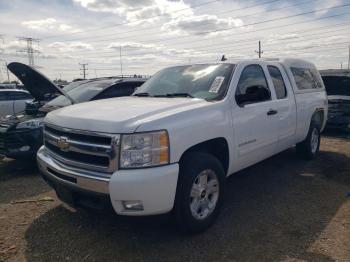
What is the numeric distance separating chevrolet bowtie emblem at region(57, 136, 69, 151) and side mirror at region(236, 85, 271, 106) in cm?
205

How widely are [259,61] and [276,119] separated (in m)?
0.89

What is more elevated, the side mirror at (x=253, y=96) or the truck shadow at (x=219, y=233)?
the side mirror at (x=253, y=96)

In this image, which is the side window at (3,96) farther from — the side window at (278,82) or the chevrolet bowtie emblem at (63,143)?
the side window at (278,82)

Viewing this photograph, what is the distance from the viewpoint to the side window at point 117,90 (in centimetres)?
696

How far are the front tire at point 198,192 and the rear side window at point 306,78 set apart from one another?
9.81 feet

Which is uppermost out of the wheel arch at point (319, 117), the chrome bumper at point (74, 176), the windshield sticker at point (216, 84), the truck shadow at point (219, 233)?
the windshield sticker at point (216, 84)

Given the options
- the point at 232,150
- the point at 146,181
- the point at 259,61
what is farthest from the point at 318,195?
the point at 146,181

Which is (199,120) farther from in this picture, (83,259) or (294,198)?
(294,198)

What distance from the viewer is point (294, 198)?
4695mm

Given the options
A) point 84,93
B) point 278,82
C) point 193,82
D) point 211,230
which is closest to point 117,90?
point 84,93

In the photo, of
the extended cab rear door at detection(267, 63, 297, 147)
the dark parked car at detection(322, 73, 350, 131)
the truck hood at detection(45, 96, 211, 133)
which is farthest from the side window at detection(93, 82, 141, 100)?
the dark parked car at detection(322, 73, 350, 131)

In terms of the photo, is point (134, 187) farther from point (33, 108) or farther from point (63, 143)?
point (33, 108)

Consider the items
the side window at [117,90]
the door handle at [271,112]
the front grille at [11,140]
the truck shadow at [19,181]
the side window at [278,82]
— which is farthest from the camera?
the side window at [117,90]

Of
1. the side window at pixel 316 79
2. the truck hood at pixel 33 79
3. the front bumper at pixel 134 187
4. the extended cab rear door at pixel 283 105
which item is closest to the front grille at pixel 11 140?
the truck hood at pixel 33 79
